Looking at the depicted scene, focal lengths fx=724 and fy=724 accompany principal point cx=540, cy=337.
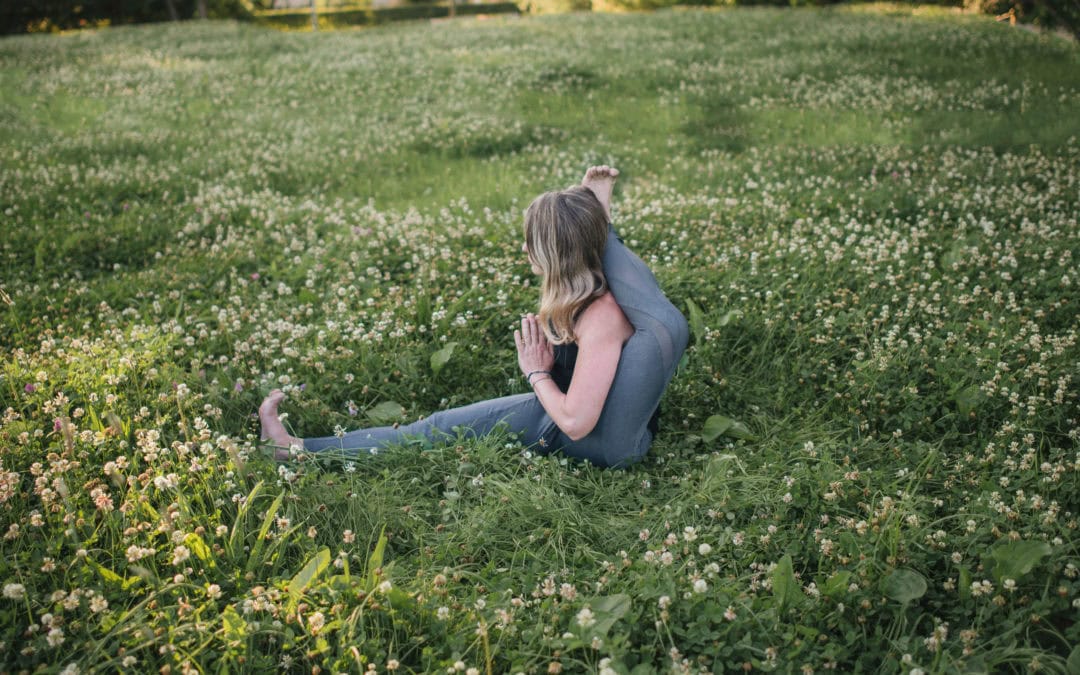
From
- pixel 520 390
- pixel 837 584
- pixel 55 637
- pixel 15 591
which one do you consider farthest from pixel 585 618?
pixel 520 390

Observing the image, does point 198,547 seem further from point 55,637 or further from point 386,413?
point 386,413

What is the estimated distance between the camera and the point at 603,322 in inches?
160

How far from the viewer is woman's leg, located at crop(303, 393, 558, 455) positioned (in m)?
4.43

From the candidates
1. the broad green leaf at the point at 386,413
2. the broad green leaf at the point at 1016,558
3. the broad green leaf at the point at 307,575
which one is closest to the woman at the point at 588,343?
the broad green leaf at the point at 386,413

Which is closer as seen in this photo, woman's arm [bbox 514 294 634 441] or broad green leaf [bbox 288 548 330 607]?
broad green leaf [bbox 288 548 330 607]

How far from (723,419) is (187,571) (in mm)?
3222

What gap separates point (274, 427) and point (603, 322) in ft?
6.91

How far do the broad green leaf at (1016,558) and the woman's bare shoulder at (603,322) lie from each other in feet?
6.72

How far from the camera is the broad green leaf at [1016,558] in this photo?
10.2 feet

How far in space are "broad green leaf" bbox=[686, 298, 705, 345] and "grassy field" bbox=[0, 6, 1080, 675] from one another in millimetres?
38

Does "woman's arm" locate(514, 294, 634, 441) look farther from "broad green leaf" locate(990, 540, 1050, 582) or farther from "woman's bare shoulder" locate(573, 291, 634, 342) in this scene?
"broad green leaf" locate(990, 540, 1050, 582)

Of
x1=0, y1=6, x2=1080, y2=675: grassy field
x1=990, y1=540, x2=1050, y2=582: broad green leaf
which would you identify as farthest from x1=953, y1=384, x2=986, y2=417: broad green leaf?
x1=990, y1=540, x2=1050, y2=582: broad green leaf

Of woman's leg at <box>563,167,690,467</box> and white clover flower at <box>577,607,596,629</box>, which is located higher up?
woman's leg at <box>563,167,690,467</box>

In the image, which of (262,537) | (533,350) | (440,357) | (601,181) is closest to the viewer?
(262,537)
